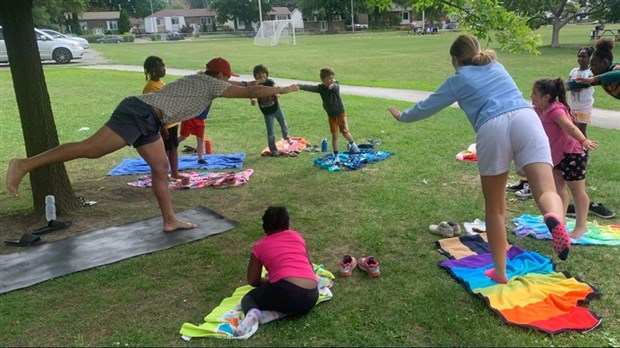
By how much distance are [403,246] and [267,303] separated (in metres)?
1.81

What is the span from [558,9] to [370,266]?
37.9 m

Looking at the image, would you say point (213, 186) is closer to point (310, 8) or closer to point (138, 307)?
point (138, 307)

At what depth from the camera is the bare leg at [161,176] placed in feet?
16.6

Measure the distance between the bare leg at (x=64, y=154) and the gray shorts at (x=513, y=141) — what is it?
10.7ft

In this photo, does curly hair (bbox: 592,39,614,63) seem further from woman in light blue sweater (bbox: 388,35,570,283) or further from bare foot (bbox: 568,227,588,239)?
woman in light blue sweater (bbox: 388,35,570,283)

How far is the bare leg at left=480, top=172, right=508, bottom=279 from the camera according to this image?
3.74 m

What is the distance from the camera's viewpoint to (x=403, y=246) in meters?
4.87

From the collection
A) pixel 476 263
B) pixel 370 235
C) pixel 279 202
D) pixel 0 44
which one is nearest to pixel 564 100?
pixel 476 263

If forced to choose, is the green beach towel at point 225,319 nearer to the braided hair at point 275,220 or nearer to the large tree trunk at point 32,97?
the braided hair at point 275,220

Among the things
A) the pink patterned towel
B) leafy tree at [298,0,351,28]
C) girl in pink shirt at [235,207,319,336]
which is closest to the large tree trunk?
the pink patterned towel

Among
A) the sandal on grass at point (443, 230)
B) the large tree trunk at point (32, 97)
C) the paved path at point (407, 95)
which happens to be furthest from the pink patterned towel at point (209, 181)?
the paved path at point (407, 95)

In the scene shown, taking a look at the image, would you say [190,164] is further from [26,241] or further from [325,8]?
[325,8]

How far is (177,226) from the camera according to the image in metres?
5.41

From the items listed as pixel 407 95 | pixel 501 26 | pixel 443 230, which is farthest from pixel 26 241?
pixel 407 95
